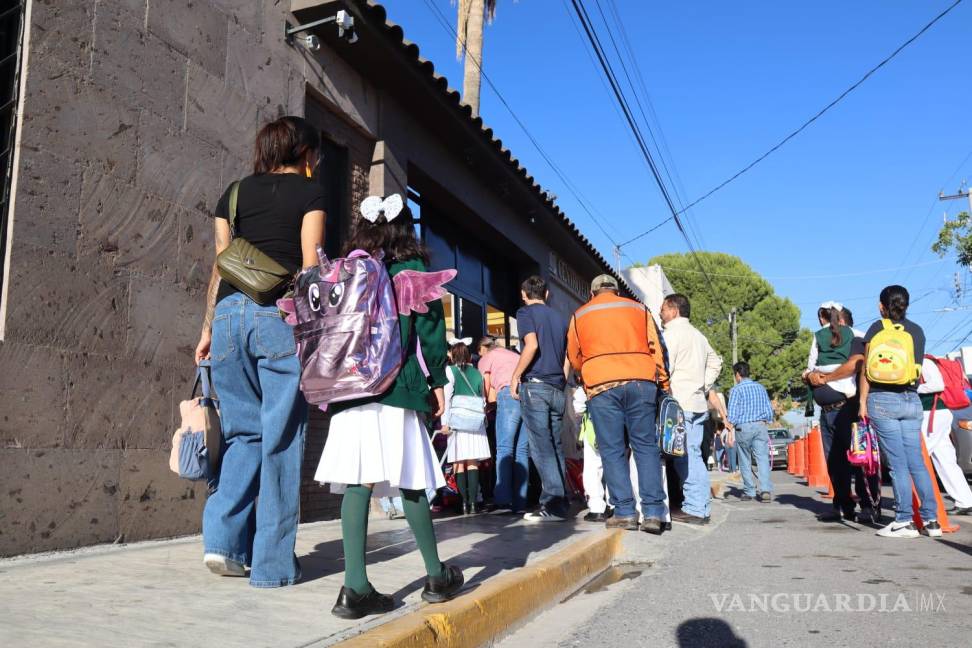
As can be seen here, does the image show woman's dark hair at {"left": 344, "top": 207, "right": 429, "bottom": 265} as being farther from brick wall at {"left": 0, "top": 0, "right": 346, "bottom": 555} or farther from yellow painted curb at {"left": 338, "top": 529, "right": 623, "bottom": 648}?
brick wall at {"left": 0, "top": 0, "right": 346, "bottom": 555}

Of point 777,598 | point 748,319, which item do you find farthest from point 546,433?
point 748,319

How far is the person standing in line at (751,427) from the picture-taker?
11328mm

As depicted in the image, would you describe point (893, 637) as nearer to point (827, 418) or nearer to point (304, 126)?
point (304, 126)

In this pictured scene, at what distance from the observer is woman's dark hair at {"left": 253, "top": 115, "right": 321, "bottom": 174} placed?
3.71m

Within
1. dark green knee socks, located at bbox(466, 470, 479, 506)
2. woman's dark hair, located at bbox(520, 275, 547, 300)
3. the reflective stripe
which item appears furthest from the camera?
dark green knee socks, located at bbox(466, 470, 479, 506)

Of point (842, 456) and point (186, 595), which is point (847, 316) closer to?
point (842, 456)

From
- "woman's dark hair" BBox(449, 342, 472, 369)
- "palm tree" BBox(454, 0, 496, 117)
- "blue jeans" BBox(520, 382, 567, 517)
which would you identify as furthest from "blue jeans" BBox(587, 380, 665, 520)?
"palm tree" BBox(454, 0, 496, 117)

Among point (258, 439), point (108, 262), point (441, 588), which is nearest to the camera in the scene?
point (441, 588)

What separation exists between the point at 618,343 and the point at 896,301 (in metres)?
2.30

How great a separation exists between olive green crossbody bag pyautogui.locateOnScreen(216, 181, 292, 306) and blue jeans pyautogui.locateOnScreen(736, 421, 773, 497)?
9.08 metres

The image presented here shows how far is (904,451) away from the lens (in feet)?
20.4

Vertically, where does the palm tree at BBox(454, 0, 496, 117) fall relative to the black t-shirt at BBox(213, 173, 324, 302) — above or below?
above

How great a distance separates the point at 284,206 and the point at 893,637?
3.02 metres

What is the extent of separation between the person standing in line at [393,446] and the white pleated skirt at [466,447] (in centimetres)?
411
